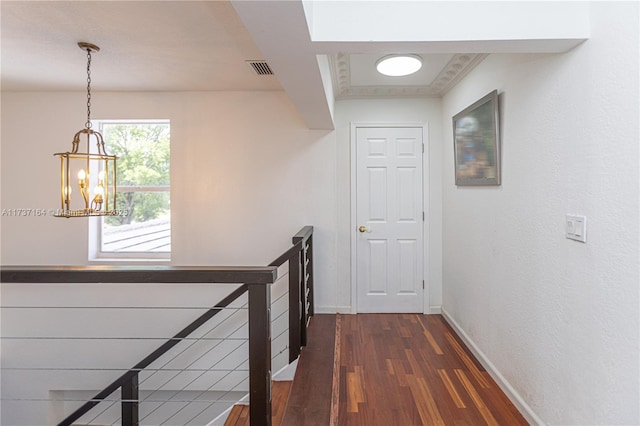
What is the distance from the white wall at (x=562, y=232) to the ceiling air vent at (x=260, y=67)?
1693 mm

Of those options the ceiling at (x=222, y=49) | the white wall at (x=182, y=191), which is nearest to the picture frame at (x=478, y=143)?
the ceiling at (x=222, y=49)

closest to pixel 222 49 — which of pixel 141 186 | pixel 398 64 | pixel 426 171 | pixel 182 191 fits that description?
pixel 398 64

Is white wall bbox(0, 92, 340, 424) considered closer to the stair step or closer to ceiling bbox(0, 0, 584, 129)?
ceiling bbox(0, 0, 584, 129)

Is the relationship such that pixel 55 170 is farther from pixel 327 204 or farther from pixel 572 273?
pixel 572 273

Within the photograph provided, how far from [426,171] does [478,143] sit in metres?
1.12

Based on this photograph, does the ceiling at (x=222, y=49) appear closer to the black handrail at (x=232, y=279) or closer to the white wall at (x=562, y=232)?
the white wall at (x=562, y=232)

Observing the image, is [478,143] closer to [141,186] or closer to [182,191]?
[182,191]

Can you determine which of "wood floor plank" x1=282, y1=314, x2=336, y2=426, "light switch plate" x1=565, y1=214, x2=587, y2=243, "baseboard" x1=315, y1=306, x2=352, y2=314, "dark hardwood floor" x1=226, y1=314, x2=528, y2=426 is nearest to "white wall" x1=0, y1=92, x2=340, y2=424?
"baseboard" x1=315, y1=306, x2=352, y2=314

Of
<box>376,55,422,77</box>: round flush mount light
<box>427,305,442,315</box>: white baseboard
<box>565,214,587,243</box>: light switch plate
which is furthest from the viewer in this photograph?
<box>427,305,442,315</box>: white baseboard

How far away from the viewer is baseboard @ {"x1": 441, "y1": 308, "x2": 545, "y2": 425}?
2.04 meters

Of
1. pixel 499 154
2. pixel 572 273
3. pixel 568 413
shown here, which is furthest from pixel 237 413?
pixel 499 154

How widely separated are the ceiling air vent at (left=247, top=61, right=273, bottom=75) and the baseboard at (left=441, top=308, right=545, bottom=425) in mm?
2830

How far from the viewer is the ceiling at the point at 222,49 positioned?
170 cm

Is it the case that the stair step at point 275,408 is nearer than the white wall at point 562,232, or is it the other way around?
the white wall at point 562,232
